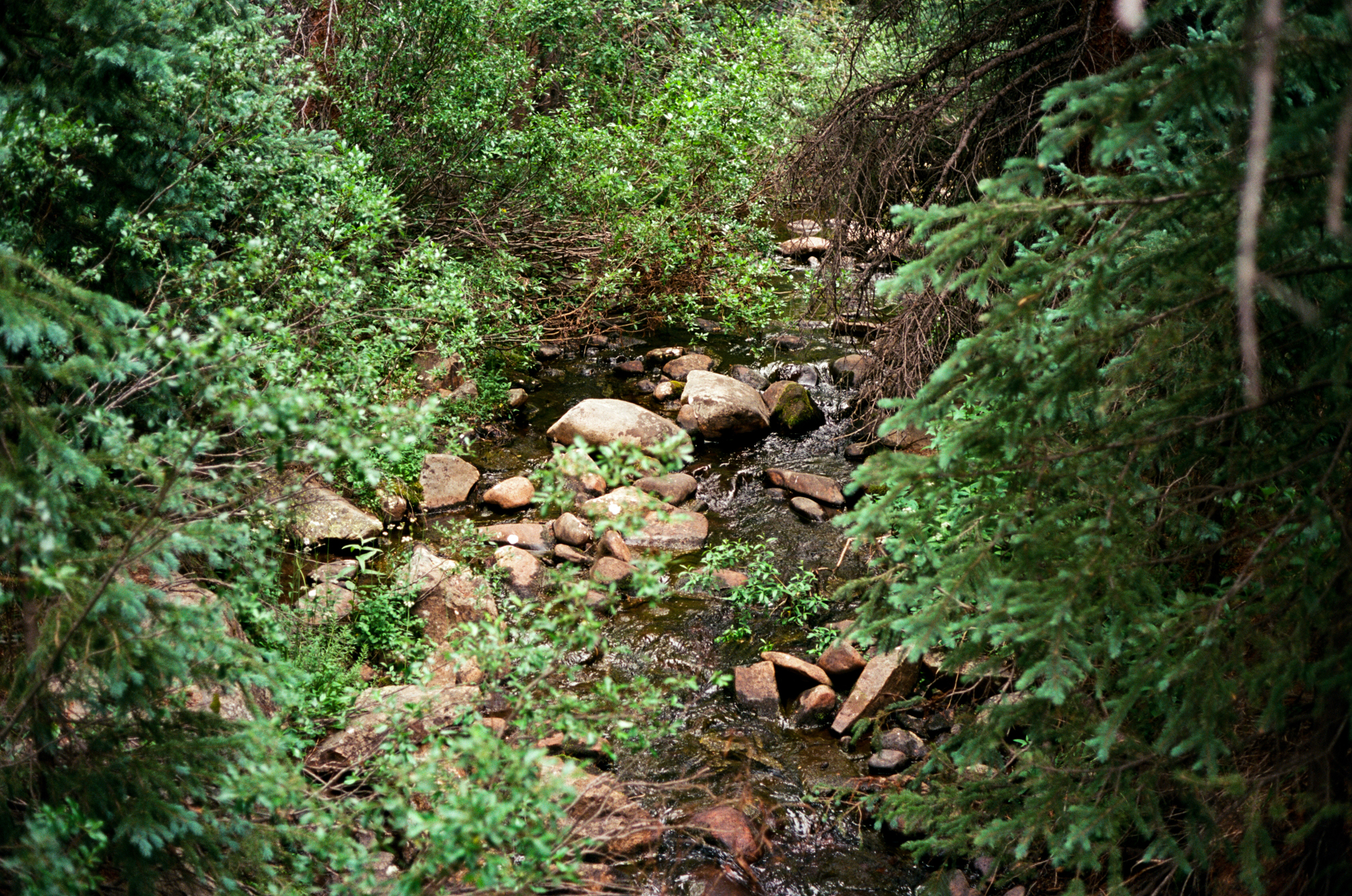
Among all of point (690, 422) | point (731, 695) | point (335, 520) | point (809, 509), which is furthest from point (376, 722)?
point (690, 422)

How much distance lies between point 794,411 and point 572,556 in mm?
3519

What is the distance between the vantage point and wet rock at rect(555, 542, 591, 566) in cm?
738

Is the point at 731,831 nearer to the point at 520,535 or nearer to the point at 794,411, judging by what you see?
the point at 520,535

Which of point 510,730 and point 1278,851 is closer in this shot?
point 1278,851

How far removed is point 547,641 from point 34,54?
368cm

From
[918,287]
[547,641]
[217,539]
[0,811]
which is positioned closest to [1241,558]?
[918,287]

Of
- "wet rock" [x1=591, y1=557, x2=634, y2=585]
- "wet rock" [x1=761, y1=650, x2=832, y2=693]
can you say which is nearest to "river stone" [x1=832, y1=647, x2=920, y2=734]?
"wet rock" [x1=761, y1=650, x2=832, y2=693]

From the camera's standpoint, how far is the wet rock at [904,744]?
5371 mm

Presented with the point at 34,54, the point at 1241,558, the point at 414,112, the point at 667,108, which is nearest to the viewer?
the point at 34,54

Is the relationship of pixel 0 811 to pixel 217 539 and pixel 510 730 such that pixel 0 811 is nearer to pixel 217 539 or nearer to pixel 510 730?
pixel 217 539

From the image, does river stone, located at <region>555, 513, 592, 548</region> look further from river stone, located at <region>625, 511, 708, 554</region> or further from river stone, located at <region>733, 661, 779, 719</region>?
river stone, located at <region>733, 661, 779, 719</region>

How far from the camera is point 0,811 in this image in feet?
9.11

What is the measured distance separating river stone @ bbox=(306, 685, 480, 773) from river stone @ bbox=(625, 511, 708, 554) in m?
2.97

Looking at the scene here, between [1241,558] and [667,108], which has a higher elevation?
[667,108]
